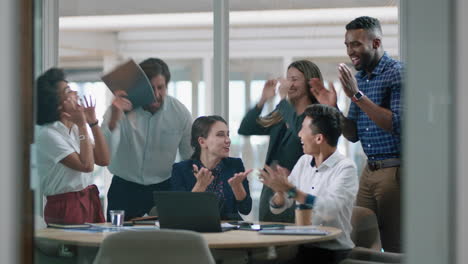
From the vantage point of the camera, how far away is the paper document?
301 centimetres

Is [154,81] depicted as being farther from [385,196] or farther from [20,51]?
[385,196]

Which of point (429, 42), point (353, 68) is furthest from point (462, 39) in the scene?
point (353, 68)

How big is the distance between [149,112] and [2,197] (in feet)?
2.61

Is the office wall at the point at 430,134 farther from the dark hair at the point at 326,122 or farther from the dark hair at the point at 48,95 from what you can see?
the dark hair at the point at 48,95

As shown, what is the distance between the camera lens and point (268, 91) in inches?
117

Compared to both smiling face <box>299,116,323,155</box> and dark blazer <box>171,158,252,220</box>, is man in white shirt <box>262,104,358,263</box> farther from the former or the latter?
dark blazer <box>171,158,252,220</box>

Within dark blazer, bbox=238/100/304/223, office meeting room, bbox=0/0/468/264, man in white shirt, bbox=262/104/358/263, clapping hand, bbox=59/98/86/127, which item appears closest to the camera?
office meeting room, bbox=0/0/468/264

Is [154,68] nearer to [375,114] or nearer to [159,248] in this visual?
[159,248]

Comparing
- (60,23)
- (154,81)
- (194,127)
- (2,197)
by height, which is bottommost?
(2,197)

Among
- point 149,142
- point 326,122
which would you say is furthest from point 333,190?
point 149,142

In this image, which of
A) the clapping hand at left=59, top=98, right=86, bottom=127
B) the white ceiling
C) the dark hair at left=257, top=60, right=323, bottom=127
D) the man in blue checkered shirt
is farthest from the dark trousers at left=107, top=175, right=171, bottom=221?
the man in blue checkered shirt

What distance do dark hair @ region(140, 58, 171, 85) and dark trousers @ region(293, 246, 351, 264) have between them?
40.2 inches

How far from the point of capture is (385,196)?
2678 millimetres

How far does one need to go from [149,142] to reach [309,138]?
2.62 ft
